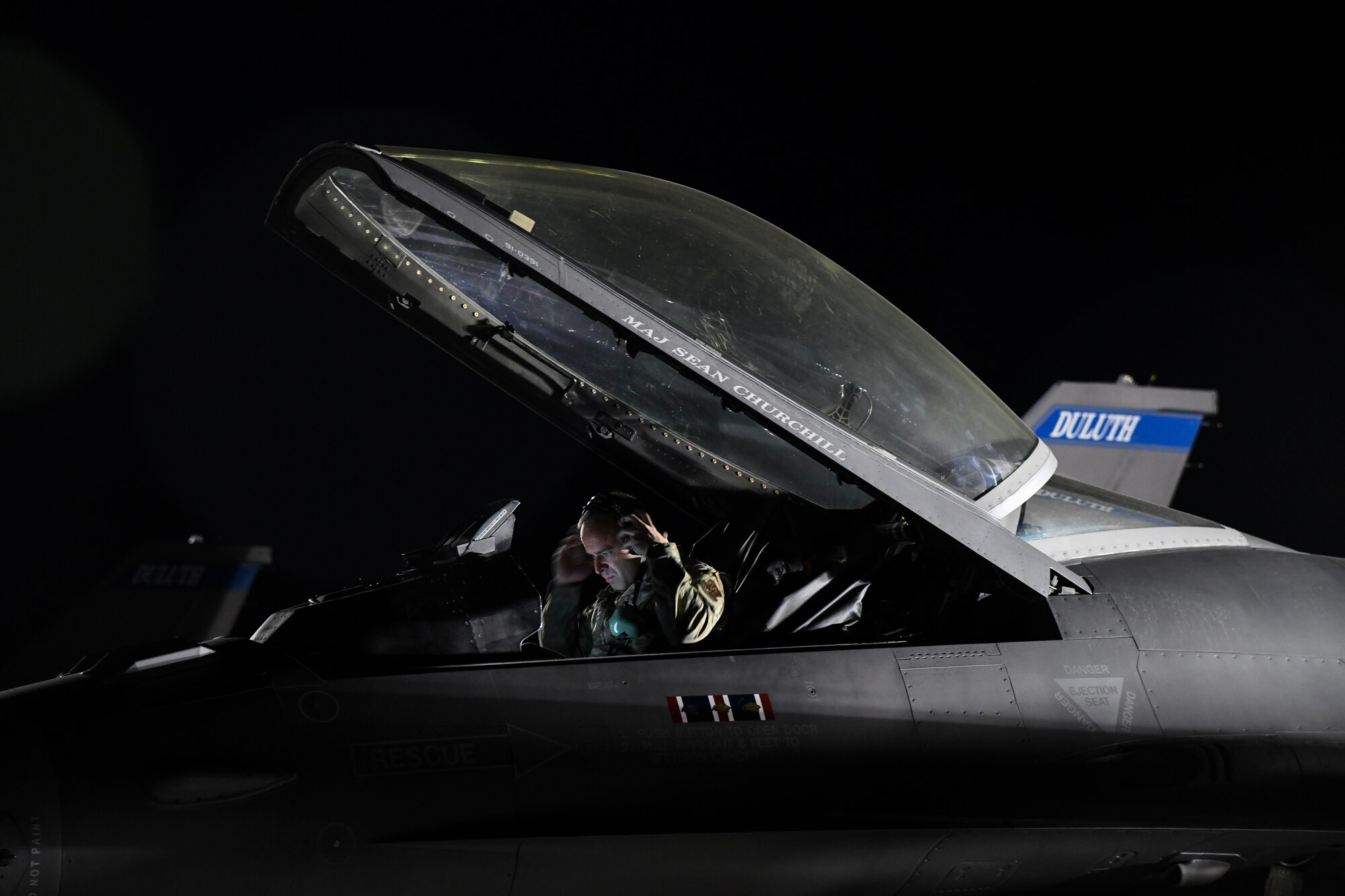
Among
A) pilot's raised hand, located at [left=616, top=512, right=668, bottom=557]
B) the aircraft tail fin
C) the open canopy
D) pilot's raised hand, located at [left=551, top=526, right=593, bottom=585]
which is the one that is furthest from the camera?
the aircraft tail fin

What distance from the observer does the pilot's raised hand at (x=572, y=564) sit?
417 cm

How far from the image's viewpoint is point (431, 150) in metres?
3.17

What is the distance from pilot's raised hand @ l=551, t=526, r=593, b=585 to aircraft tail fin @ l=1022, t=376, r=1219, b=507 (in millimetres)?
6428

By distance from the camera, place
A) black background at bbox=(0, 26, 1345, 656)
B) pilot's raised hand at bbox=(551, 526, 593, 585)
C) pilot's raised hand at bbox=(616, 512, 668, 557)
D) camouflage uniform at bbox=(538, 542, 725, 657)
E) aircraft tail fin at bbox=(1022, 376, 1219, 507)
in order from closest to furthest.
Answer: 1. camouflage uniform at bbox=(538, 542, 725, 657)
2. pilot's raised hand at bbox=(616, 512, 668, 557)
3. pilot's raised hand at bbox=(551, 526, 593, 585)
4. black background at bbox=(0, 26, 1345, 656)
5. aircraft tail fin at bbox=(1022, 376, 1219, 507)

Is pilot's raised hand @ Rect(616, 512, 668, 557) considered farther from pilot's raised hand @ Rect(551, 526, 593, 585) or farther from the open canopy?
the open canopy

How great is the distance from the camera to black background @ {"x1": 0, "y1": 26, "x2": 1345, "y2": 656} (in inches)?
309

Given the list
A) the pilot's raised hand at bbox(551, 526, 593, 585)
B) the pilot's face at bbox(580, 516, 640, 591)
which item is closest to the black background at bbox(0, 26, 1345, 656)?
the pilot's raised hand at bbox(551, 526, 593, 585)

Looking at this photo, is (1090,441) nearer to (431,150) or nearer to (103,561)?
(431,150)

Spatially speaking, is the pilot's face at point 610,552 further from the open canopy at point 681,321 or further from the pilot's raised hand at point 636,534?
the open canopy at point 681,321

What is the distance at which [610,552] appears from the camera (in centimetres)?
379

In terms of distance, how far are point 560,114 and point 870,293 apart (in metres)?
5.88

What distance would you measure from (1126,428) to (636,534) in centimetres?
747

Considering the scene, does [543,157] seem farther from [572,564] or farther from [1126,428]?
[1126,428]

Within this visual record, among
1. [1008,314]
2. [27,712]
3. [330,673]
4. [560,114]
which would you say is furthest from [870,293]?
[1008,314]
